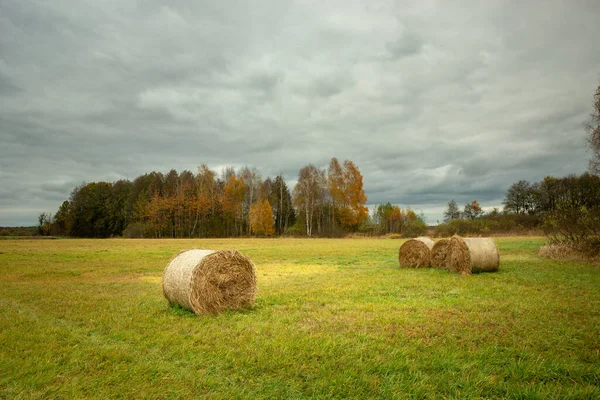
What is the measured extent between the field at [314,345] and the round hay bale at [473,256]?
3227 mm

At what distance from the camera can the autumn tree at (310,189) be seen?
6519 centimetres

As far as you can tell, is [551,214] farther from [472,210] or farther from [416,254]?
[472,210]

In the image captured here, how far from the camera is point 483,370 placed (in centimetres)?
486

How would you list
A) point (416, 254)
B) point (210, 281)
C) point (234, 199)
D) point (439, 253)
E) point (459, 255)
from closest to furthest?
point (210, 281) → point (459, 255) → point (439, 253) → point (416, 254) → point (234, 199)

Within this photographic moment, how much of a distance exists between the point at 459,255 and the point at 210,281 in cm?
1038

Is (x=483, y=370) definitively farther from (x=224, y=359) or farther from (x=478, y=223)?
(x=478, y=223)

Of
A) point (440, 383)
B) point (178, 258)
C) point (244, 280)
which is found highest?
point (178, 258)

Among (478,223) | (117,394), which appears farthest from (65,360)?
(478,223)

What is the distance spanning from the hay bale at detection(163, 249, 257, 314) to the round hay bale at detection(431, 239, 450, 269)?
31.6 ft

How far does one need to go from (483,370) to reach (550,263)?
1491 cm

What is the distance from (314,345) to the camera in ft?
19.1

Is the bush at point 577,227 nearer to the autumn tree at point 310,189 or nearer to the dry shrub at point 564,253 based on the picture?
the dry shrub at point 564,253

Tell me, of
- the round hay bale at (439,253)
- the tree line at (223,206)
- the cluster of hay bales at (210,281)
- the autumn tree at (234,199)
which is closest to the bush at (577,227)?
the round hay bale at (439,253)

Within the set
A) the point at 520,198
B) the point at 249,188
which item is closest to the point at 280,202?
the point at 249,188
